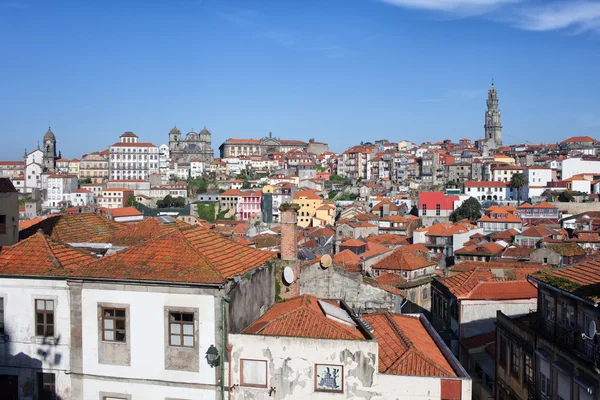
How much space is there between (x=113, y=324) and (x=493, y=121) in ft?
577

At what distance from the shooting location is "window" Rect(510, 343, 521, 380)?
15977mm

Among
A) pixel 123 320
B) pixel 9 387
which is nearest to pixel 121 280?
pixel 123 320

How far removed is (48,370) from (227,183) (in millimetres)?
118397

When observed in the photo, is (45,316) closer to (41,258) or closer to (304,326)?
(41,258)

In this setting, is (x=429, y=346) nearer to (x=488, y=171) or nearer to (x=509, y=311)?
(x=509, y=311)

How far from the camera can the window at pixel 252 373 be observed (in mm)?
12141

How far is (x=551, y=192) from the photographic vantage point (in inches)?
3708

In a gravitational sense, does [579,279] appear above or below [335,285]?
above

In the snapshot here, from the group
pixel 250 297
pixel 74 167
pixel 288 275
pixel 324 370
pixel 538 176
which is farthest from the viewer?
pixel 74 167

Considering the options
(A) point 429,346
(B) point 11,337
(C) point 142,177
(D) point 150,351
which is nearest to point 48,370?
(B) point 11,337

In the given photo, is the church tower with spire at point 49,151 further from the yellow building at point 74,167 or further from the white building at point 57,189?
the white building at point 57,189

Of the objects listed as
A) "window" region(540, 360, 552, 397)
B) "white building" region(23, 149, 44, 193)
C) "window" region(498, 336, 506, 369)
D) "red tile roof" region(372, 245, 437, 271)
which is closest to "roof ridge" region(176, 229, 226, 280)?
"window" region(540, 360, 552, 397)

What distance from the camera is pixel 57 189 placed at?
123 meters

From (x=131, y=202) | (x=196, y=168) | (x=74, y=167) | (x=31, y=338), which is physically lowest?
(x=131, y=202)
